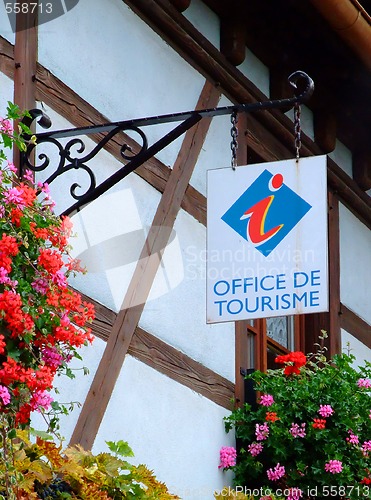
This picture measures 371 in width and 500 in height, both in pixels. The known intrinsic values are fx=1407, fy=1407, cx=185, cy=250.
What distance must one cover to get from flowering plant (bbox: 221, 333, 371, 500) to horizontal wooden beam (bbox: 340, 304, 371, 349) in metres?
1.68

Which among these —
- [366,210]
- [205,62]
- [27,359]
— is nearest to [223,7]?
[205,62]

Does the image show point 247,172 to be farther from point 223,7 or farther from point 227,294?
point 223,7

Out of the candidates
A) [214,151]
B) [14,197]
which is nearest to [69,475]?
[14,197]

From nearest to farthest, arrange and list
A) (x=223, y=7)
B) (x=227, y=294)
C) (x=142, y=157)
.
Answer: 1. (x=142, y=157)
2. (x=227, y=294)
3. (x=223, y=7)

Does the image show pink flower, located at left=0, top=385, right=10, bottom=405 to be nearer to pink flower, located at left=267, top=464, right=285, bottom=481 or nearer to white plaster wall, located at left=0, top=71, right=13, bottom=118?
white plaster wall, located at left=0, top=71, right=13, bottom=118

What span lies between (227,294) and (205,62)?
7.15ft

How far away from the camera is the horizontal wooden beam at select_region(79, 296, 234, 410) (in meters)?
6.50

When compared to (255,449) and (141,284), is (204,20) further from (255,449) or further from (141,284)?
(255,449)

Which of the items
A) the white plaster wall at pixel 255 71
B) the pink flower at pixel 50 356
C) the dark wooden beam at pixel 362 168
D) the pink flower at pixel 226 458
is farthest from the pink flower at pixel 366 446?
the pink flower at pixel 50 356

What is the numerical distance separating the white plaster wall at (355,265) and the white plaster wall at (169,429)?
2.22m

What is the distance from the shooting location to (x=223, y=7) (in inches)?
319

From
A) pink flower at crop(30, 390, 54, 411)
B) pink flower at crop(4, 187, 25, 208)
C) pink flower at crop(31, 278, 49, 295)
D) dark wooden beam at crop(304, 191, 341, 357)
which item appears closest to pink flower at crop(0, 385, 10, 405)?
pink flower at crop(30, 390, 54, 411)

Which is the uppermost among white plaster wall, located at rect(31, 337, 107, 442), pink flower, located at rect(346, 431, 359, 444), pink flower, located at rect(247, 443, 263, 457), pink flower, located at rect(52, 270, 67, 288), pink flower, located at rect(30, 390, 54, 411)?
pink flower, located at rect(346, 431, 359, 444)

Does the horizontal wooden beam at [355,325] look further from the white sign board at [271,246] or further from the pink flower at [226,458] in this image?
the white sign board at [271,246]
